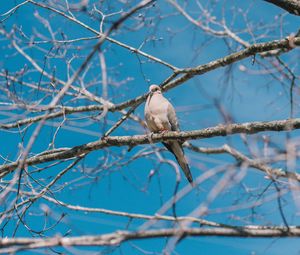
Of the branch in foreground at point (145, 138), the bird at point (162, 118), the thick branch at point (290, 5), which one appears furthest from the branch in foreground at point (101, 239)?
the bird at point (162, 118)

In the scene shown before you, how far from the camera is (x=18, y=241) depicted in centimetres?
162

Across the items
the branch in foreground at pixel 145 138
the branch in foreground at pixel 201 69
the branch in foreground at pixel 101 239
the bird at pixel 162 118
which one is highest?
the bird at pixel 162 118

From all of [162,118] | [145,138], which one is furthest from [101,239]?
[162,118]

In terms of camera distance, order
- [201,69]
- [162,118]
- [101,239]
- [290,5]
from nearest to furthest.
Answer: [101,239], [290,5], [201,69], [162,118]

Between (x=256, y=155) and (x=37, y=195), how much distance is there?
2.17m

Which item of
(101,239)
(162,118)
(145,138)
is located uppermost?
(162,118)

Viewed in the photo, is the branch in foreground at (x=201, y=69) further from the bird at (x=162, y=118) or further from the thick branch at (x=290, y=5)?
the bird at (x=162, y=118)

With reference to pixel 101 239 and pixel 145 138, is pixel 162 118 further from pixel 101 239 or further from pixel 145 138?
pixel 101 239

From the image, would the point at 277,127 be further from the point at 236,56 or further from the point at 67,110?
the point at 67,110

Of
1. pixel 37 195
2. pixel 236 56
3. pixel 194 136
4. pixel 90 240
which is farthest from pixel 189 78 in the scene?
pixel 90 240

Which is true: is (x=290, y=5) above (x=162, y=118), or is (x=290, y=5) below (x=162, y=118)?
below

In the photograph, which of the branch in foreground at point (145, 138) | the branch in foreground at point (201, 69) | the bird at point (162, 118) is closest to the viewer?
the branch in foreground at point (145, 138)

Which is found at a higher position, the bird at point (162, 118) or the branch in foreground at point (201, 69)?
the bird at point (162, 118)

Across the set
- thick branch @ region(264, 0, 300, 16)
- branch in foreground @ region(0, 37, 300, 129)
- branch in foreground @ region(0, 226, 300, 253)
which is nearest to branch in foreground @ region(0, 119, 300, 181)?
branch in foreground @ region(0, 37, 300, 129)
